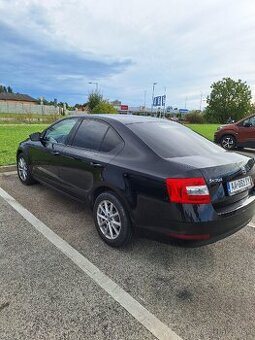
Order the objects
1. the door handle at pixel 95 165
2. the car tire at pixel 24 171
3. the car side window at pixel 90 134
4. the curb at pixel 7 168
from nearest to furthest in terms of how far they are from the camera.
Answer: the door handle at pixel 95 165, the car side window at pixel 90 134, the car tire at pixel 24 171, the curb at pixel 7 168

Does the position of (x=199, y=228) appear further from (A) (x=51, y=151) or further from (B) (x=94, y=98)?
(B) (x=94, y=98)

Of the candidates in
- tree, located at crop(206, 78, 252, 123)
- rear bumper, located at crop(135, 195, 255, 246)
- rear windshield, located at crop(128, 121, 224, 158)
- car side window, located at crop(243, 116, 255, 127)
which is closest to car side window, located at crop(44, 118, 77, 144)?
rear windshield, located at crop(128, 121, 224, 158)

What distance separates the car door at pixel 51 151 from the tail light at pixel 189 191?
6.99ft

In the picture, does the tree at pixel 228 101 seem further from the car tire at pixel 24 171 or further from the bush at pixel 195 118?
the car tire at pixel 24 171

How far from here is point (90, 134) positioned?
12.7 feet

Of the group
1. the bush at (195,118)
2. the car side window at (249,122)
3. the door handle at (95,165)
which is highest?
the car side window at (249,122)

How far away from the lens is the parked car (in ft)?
37.4

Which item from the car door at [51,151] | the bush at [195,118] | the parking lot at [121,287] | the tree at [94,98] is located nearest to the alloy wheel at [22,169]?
the car door at [51,151]

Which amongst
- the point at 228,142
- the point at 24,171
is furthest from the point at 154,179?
the point at 228,142

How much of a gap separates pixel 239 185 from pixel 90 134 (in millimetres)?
1967

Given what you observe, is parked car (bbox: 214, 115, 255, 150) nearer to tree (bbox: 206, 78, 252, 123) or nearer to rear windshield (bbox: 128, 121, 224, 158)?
rear windshield (bbox: 128, 121, 224, 158)

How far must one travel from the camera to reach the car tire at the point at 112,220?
316 centimetres

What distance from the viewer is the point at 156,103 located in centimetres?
2436

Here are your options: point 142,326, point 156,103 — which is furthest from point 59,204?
point 156,103
